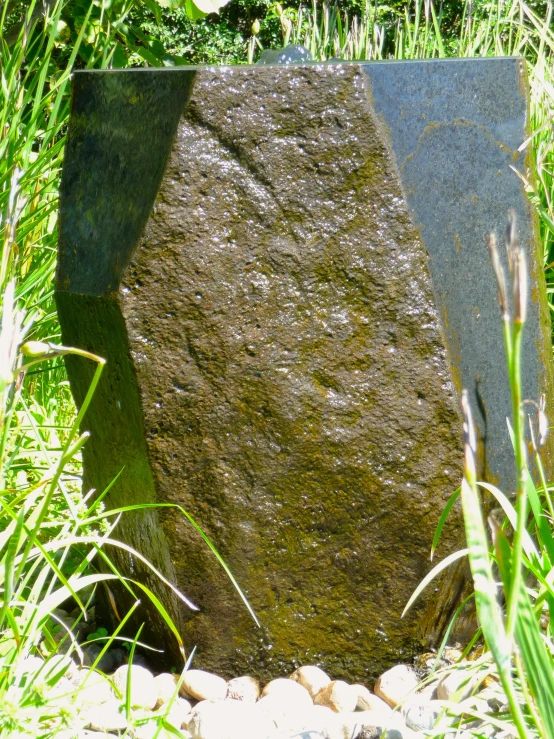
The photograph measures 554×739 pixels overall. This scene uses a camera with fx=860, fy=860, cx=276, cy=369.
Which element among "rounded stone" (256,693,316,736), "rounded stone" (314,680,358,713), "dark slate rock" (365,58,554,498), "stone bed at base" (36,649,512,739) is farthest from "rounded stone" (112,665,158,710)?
"dark slate rock" (365,58,554,498)

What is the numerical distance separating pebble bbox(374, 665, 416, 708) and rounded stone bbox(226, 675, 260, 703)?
11.2 inches

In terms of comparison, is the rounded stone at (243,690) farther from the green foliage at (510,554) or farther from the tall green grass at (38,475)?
the green foliage at (510,554)

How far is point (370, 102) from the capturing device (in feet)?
5.89

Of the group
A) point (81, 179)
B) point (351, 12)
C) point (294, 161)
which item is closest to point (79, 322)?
point (81, 179)

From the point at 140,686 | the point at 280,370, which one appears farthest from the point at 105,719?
the point at 280,370

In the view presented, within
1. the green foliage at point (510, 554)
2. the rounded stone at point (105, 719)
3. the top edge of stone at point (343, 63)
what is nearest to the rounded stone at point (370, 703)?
the rounded stone at point (105, 719)

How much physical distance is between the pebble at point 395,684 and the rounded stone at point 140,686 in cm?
51

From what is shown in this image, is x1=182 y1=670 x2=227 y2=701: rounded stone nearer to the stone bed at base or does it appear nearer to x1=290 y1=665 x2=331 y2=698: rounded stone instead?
the stone bed at base

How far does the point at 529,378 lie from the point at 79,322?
1.09 m

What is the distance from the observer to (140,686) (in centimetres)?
191

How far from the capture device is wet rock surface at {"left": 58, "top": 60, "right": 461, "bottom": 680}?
5.87 feet

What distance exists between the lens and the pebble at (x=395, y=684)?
1941 millimetres

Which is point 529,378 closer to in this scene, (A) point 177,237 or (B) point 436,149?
(B) point 436,149

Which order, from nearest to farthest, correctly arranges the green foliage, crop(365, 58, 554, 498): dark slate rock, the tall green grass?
the green foliage → the tall green grass → crop(365, 58, 554, 498): dark slate rock
